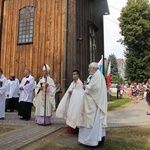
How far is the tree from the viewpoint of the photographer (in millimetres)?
35375

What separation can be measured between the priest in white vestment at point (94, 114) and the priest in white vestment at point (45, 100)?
2643 mm

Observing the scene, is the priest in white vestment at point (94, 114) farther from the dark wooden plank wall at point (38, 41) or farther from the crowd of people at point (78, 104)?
the dark wooden plank wall at point (38, 41)

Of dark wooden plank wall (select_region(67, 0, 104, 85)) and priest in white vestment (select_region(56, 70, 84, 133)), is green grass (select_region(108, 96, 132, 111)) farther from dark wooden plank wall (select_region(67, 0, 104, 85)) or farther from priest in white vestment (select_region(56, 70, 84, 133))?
priest in white vestment (select_region(56, 70, 84, 133))

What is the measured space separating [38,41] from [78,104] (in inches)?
324

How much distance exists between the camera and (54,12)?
555 inches

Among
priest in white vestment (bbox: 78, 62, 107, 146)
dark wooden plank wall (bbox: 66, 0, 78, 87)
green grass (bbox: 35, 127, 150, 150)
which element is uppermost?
dark wooden plank wall (bbox: 66, 0, 78, 87)

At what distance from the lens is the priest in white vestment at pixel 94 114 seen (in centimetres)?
588

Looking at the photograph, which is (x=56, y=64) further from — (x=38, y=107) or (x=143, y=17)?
(x=143, y=17)

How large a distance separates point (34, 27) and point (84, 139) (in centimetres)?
1011

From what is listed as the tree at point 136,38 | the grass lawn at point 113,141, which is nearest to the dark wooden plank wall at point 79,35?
the grass lawn at point 113,141

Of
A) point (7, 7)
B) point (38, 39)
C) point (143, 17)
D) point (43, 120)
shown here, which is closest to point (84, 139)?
point (43, 120)

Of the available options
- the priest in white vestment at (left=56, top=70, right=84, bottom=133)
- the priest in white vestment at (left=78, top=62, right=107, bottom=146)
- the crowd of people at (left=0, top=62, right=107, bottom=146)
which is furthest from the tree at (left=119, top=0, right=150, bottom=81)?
the priest in white vestment at (left=78, top=62, right=107, bottom=146)

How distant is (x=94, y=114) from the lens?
5.98 m

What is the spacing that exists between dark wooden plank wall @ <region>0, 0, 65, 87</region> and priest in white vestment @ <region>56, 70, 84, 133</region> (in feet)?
19.4
